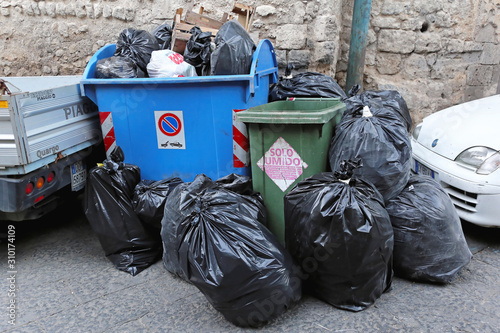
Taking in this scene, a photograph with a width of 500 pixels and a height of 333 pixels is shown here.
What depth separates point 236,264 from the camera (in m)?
2.11

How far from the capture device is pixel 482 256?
3.01m

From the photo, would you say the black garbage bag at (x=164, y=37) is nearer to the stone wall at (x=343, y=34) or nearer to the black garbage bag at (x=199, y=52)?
the black garbage bag at (x=199, y=52)

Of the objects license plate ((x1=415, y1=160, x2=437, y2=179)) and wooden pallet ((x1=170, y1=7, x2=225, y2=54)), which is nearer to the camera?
license plate ((x1=415, y1=160, x2=437, y2=179))

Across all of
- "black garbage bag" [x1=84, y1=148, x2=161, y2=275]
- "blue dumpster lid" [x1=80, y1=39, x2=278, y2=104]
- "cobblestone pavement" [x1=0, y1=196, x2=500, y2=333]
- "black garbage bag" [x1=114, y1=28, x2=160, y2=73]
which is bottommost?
"cobblestone pavement" [x1=0, y1=196, x2=500, y2=333]

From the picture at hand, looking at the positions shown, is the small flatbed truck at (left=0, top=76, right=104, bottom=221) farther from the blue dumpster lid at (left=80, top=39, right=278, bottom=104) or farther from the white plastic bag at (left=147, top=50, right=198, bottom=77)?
the white plastic bag at (left=147, top=50, right=198, bottom=77)

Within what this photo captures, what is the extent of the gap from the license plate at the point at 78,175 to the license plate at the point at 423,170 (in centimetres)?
296

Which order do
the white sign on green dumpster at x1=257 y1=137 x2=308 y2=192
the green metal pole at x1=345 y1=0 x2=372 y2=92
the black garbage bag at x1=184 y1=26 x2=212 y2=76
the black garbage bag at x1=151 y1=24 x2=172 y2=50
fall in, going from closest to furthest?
the white sign on green dumpster at x1=257 y1=137 x2=308 y2=192, the black garbage bag at x1=184 y1=26 x2=212 y2=76, the black garbage bag at x1=151 y1=24 x2=172 y2=50, the green metal pole at x1=345 y1=0 x2=372 y2=92

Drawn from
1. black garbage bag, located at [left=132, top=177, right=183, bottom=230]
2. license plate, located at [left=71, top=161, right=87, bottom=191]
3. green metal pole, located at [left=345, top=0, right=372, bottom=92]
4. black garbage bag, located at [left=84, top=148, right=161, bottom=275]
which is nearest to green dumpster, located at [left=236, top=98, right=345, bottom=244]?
black garbage bag, located at [left=132, top=177, right=183, bottom=230]

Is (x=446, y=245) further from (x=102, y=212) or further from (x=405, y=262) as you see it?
(x=102, y=212)

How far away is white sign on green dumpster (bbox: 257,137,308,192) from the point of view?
9.07ft

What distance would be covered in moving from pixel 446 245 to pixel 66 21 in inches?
205

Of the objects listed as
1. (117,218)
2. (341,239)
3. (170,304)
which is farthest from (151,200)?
(341,239)

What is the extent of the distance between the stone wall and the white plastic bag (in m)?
1.44

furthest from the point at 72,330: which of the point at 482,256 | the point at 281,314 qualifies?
the point at 482,256
